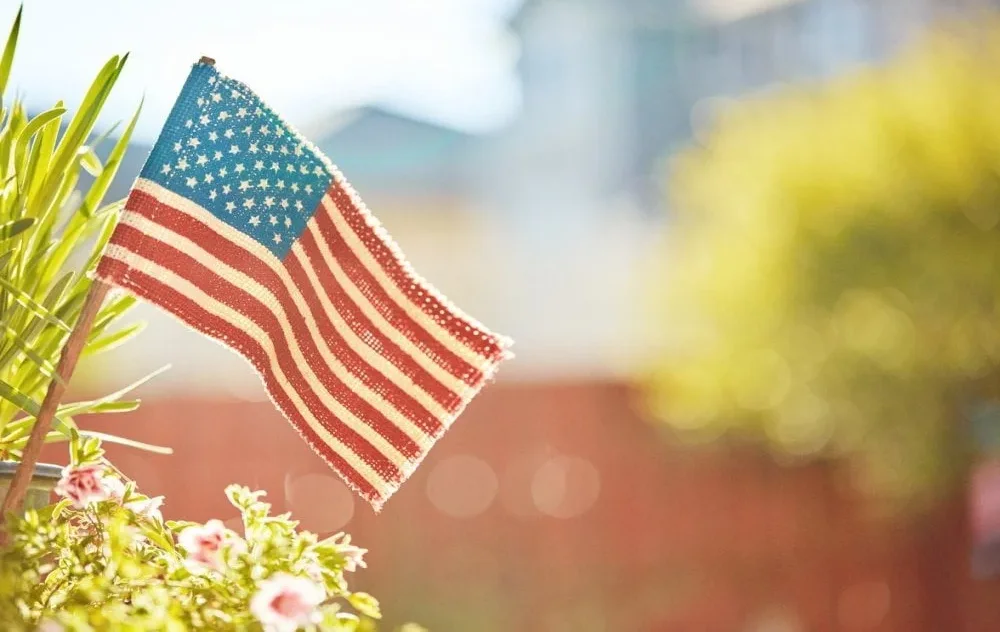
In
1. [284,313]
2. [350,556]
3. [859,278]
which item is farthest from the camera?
[859,278]

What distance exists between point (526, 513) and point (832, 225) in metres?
2.34

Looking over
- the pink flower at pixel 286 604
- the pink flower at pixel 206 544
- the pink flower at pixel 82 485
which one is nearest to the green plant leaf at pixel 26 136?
the pink flower at pixel 82 485

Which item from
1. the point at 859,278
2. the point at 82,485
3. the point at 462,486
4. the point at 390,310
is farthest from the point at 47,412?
the point at 462,486

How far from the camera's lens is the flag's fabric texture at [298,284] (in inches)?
56.2

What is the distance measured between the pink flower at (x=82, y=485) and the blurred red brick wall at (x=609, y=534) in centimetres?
527

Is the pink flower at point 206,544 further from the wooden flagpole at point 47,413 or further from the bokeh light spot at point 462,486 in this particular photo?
the bokeh light spot at point 462,486

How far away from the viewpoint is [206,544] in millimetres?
1332

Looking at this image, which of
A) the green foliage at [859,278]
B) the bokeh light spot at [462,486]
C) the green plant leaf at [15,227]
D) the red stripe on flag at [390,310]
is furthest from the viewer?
the bokeh light spot at [462,486]

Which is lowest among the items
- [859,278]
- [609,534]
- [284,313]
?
[284,313]

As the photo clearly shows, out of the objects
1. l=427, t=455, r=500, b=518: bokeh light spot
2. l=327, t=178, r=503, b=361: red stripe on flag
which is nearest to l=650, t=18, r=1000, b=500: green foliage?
l=427, t=455, r=500, b=518: bokeh light spot

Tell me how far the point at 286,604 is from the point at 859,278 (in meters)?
4.98

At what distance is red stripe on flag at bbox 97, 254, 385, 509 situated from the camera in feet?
4.55

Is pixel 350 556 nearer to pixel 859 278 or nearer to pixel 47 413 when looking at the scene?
pixel 47 413

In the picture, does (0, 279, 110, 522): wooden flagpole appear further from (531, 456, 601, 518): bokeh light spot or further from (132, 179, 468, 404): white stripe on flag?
(531, 456, 601, 518): bokeh light spot
